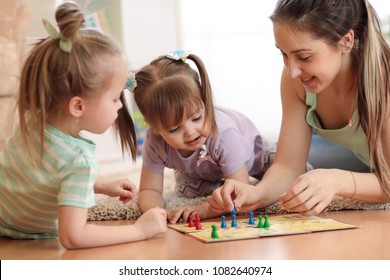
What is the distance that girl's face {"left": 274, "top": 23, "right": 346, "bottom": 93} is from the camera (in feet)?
4.93

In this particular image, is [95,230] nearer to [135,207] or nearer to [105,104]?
[105,104]

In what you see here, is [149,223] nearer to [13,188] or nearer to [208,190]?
[13,188]

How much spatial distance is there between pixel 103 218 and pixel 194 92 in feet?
1.35

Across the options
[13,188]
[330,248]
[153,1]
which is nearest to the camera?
[330,248]

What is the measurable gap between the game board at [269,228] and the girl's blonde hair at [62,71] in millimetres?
381

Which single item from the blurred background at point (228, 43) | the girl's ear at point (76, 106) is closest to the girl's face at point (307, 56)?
the girl's ear at point (76, 106)

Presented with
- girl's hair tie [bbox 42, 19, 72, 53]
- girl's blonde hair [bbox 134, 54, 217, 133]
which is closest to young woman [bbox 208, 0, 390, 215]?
girl's blonde hair [bbox 134, 54, 217, 133]

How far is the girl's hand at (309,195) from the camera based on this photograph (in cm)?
141

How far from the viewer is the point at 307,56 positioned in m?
1.51

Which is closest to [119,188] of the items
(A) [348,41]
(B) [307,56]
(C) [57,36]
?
(C) [57,36]

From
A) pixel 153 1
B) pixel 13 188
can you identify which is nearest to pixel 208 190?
pixel 13 188

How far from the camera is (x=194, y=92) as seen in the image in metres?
1.59

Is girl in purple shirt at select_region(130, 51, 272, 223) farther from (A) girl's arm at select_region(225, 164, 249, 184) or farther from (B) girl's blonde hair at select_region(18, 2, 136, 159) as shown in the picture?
(B) girl's blonde hair at select_region(18, 2, 136, 159)

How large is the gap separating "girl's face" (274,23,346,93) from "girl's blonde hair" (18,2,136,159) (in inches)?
17.9
